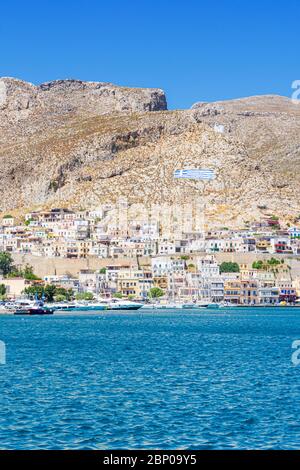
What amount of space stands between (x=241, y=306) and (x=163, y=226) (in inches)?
827

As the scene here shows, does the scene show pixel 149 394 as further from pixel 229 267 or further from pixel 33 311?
pixel 229 267

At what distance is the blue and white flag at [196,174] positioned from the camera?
161375 mm

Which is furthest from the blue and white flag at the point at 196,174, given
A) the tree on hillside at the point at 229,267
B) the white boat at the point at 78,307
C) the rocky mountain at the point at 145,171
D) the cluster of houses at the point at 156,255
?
the white boat at the point at 78,307

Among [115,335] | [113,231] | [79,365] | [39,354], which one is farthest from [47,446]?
[113,231]

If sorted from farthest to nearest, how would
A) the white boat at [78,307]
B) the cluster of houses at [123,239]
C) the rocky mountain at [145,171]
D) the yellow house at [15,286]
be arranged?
the rocky mountain at [145,171] → the cluster of houses at [123,239] → the yellow house at [15,286] → the white boat at [78,307]

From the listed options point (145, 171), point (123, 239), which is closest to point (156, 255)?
point (123, 239)

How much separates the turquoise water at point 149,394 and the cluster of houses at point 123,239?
73.5 metres

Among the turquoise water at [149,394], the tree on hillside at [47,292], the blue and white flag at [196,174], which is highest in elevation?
the blue and white flag at [196,174]

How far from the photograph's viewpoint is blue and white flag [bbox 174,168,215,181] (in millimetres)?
161375

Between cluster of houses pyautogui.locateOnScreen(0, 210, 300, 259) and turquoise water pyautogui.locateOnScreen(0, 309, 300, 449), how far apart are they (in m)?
73.5

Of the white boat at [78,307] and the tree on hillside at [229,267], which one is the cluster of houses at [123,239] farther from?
the white boat at [78,307]

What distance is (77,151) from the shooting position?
174 meters

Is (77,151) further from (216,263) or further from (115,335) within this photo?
(115,335)

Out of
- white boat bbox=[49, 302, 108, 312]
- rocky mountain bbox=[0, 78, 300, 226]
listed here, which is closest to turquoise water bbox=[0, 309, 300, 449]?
white boat bbox=[49, 302, 108, 312]
